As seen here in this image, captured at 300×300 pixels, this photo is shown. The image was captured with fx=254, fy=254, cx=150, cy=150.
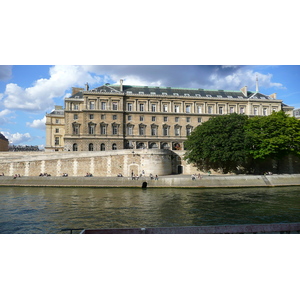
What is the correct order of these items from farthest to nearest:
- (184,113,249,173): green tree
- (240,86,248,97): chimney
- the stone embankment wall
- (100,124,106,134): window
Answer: (240,86,248,97): chimney < (100,124,106,134): window < the stone embankment wall < (184,113,249,173): green tree

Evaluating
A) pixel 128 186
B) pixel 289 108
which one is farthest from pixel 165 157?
pixel 289 108

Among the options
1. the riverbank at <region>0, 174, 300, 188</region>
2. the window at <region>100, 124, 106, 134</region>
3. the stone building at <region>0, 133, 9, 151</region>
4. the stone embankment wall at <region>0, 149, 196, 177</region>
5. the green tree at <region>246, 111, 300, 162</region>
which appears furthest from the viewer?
the stone building at <region>0, 133, 9, 151</region>

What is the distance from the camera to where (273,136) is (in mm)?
36031

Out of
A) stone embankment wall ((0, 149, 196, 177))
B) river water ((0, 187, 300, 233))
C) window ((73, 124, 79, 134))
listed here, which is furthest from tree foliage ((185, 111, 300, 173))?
window ((73, 124, 79, 134))

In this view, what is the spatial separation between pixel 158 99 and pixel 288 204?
1343 inches

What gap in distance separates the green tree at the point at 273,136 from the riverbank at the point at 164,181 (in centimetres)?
439

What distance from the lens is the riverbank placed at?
3084 cm

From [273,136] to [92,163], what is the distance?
2620cm

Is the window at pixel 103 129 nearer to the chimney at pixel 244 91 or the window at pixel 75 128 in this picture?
the window at pixel 75 128

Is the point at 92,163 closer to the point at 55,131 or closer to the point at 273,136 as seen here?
the point at 55,131

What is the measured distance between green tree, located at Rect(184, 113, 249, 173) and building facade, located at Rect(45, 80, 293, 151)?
10.7 meters

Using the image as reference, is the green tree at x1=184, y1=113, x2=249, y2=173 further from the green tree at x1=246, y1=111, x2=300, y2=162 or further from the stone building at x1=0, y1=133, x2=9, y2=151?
the stone building at x1=0, y1=133, x2=9, y2=151

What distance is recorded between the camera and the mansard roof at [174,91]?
159 ft

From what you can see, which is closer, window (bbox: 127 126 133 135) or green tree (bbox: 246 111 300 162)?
green tree (bbox: 246 111 300 162)
